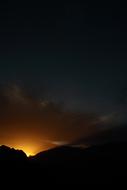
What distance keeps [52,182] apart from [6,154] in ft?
69.6

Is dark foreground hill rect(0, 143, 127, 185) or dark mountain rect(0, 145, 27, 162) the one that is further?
dark mountain rect(0, 145, 27, 162)

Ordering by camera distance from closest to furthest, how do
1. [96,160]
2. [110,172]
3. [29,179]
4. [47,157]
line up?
[29,179] < [110,172] < [96,160] < [47,157]

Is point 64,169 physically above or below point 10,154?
above

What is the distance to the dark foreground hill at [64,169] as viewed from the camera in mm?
86375

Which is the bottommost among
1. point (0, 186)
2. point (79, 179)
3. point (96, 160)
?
point (0, 186)

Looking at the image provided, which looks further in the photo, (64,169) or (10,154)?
(64,169)

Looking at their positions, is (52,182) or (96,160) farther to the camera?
(96,160)

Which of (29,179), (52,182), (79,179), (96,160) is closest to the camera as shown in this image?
(29,179)

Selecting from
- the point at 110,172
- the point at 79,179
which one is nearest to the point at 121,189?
the point at 79,179

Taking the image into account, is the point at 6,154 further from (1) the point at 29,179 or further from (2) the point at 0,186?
(2) the point at 0,186

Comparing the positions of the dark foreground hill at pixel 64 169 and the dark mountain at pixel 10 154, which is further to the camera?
the dark mountain at pixel 10 154

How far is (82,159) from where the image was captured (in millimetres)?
193875

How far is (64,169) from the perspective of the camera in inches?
6245

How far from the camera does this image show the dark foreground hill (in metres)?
86.4
